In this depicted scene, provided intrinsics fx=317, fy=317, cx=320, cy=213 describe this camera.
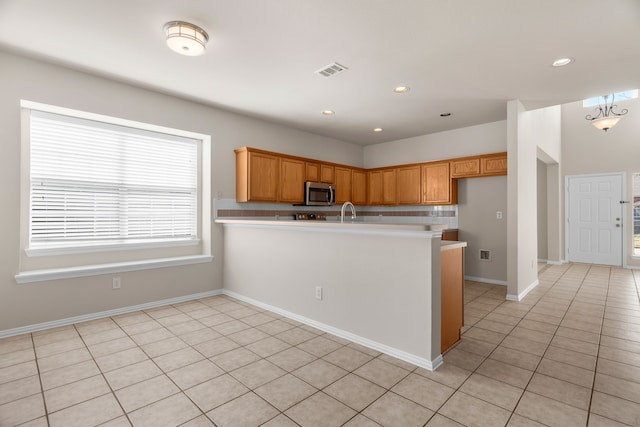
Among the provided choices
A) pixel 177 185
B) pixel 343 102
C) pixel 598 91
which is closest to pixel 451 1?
pixel 343 102

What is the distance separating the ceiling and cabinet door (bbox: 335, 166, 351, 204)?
1.85m

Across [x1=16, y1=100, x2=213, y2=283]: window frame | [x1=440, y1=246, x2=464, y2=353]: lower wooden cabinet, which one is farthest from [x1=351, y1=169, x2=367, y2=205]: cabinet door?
[x1=440, y1=246, x2=464, y2=353]: lower wooden cabinet

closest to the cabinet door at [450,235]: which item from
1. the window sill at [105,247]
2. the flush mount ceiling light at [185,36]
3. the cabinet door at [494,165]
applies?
the cabinet door at [494,165]

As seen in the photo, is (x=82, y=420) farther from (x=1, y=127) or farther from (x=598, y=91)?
(x=598, y=91)

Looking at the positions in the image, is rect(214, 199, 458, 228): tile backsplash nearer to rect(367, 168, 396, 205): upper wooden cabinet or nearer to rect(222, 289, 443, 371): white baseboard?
rect(367, 168, 396, 205): upper wooden cabinet

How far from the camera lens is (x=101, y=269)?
3504mm

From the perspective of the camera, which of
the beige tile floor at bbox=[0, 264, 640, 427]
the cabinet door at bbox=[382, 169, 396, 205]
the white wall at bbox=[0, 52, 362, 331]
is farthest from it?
the cabinet door at bbox=[382, 169, 396, 205]

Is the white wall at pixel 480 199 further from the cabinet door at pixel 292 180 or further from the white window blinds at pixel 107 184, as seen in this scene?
the white window blinds at pixel 107 184

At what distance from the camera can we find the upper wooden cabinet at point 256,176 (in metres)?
4.56

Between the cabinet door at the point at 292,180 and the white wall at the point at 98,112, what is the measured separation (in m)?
0.60

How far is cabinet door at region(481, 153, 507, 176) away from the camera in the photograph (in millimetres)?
4918

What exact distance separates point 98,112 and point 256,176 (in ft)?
6.48

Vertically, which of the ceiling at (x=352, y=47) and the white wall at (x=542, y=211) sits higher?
the ceiling at (x=352, y=47)

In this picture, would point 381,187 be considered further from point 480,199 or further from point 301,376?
point 301,376
